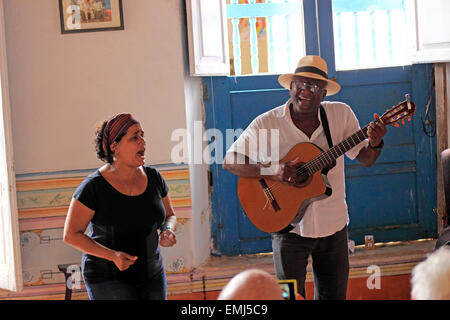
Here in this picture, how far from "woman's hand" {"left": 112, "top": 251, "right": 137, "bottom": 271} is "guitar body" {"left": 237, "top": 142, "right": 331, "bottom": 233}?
834 mm

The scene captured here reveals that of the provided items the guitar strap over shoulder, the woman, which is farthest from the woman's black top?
the guitar strap over shoulder

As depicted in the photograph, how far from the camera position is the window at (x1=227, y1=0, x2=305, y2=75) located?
15.5ft

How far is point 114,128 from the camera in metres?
2.84

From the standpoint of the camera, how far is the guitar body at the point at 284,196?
10.1 ft

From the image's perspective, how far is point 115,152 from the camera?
2.86 m

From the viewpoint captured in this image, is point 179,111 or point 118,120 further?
point 179,111

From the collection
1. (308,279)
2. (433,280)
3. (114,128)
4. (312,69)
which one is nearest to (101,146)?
(114,128)

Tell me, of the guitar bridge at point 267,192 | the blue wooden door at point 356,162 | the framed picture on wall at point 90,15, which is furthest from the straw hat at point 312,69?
the framed picture on wall at point 90,15

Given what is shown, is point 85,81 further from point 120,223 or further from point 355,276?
point 355,276

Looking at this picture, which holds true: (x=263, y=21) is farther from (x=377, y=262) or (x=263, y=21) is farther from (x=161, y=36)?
(x=377, y=262)

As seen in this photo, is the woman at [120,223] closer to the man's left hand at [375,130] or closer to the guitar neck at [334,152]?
the guitar neck at [334,152]

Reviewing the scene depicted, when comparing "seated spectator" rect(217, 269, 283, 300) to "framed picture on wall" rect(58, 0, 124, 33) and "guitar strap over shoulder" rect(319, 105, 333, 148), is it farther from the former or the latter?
"framed picture on wall" rect(58, 0, 124, 33)
